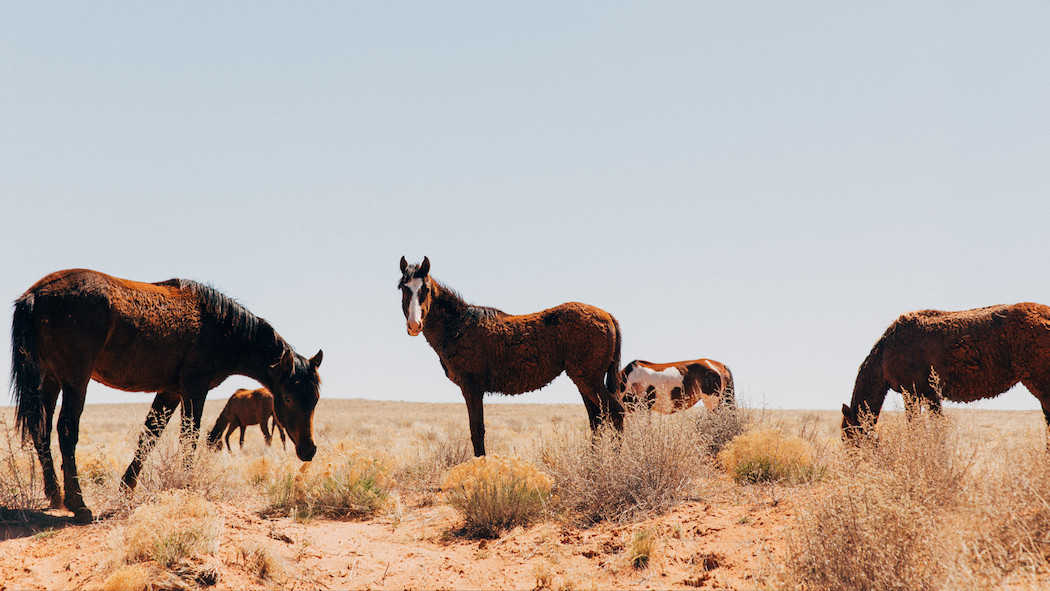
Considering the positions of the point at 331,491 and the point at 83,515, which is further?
the point at 331,491

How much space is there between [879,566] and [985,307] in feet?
23.0

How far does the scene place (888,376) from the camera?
9688 mm

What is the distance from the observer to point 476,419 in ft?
31.6

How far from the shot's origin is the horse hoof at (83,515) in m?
6.83

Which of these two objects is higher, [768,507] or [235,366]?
[235,366]

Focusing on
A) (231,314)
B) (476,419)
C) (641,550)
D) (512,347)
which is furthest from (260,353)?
(641,550)

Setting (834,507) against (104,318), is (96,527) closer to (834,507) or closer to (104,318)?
(104,318)

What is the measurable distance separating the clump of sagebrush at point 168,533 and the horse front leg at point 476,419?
3819 mm

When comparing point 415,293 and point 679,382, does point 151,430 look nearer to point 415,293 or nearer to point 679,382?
point 415,293

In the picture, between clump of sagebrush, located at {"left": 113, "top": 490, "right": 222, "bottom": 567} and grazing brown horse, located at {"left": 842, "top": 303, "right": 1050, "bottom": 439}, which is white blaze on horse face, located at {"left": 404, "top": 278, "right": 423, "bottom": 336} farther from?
grazing brown horse, located at {"left": 842, "top": 303, "right": 1050, "bottom": 439}

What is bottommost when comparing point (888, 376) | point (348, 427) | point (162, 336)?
point (348, 427)

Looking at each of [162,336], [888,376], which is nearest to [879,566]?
[888,376]

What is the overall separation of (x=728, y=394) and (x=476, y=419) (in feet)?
19.0

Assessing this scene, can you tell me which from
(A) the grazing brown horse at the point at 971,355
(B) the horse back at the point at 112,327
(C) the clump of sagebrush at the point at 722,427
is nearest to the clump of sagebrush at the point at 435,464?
(C) the clump of sagebrush at the point at 722,427
